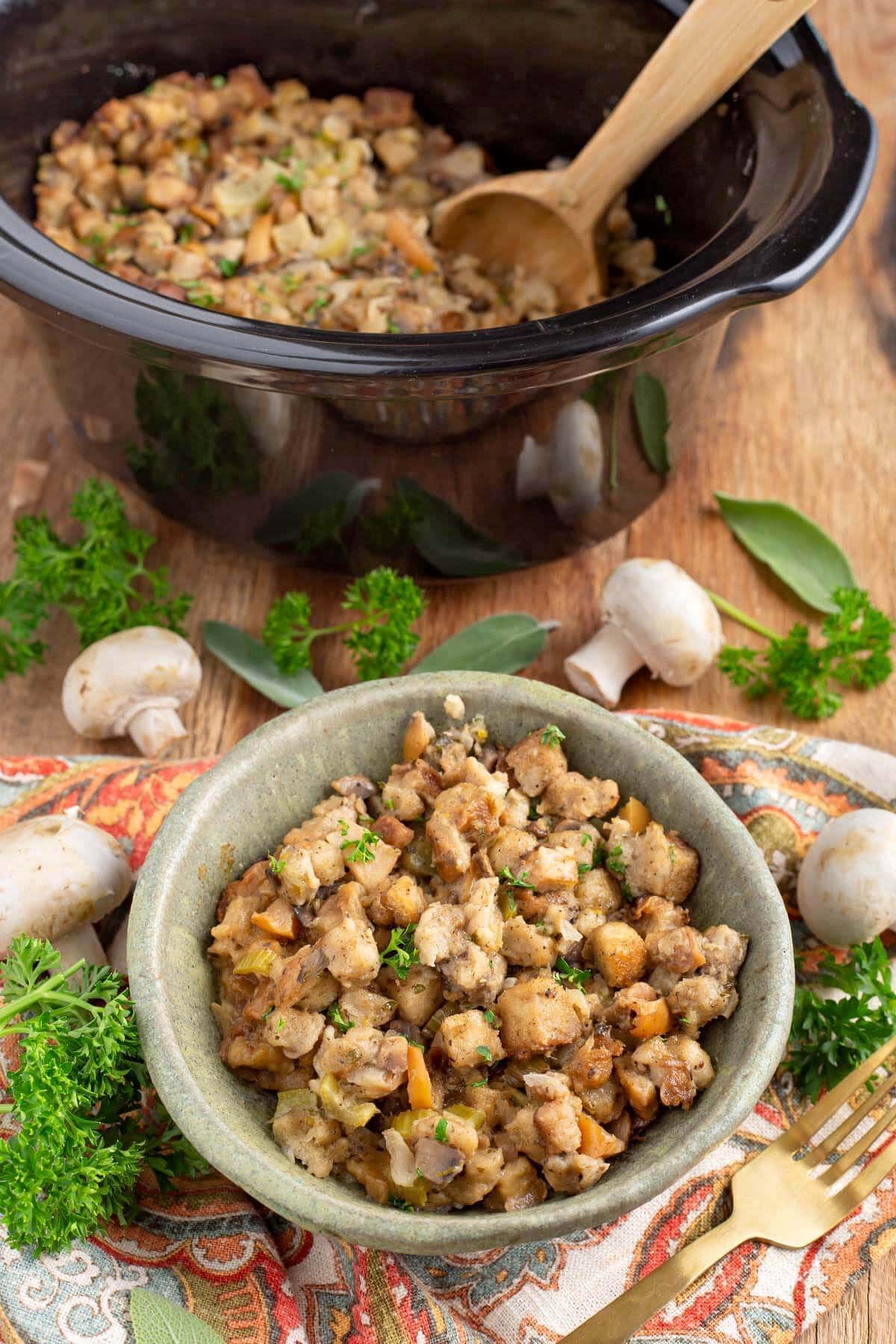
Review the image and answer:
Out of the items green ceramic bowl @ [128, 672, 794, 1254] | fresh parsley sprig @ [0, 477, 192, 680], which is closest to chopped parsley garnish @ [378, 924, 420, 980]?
green ceramic bowl @ [128, 672, 794, 1254]

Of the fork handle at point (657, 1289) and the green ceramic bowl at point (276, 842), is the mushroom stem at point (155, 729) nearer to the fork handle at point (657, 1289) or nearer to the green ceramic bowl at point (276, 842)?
the green ceramic bowl at point (276, 842)

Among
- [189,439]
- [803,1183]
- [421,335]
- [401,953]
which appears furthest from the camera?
[189,439]

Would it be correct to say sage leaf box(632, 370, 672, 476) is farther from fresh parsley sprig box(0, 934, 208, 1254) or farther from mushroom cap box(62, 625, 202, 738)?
fresh parsley sprig box(0, 934, 208, 1254)

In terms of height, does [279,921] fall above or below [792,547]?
below

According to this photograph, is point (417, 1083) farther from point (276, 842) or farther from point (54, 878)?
point (54, 878)

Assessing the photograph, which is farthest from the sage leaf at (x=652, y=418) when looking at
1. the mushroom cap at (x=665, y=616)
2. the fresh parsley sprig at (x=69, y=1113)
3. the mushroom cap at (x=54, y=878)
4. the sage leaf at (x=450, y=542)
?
the fresh parsley sprig at (x=69, y=1113)

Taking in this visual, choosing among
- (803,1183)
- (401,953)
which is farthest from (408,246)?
(803,1183)

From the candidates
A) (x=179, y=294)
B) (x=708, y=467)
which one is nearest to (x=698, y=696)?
(x=708, y=467)
